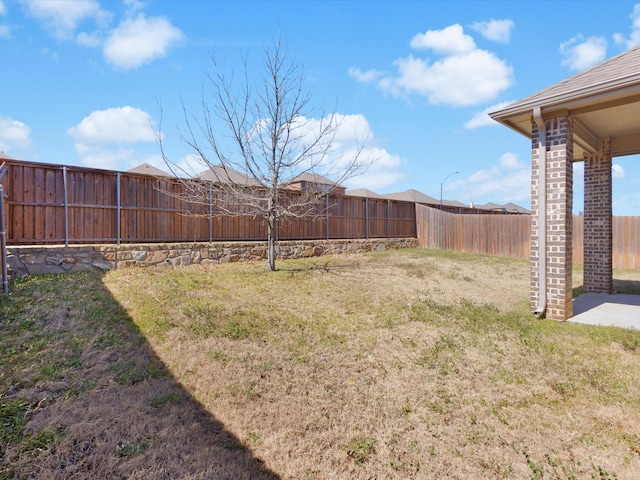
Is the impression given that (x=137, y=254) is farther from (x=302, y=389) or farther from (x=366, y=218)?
(x=366, y=218)

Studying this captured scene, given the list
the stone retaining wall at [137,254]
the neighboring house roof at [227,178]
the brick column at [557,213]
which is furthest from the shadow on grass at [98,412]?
the brick column at [557,213]

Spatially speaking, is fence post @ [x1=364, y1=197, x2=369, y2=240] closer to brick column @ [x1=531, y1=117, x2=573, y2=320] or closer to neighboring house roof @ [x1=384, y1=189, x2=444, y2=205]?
brick column @ [x1=531, y1=117, x2=573, y2=320]

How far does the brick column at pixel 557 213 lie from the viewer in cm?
551

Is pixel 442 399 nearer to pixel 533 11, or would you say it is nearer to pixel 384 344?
pixel 384 344

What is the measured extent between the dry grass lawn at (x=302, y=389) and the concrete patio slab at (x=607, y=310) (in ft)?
1.50

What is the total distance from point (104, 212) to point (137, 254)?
126 centimetres

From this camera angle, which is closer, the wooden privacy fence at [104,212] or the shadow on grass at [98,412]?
→ the shadow on grass at [98,412]

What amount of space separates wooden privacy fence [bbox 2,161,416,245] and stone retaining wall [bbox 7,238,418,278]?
434mm

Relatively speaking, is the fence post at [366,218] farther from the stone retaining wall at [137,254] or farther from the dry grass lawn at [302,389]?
the dry grass lawn at [302,389]

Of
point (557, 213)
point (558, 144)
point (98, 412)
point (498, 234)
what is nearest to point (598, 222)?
point (557, 213)

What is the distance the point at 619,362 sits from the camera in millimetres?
4195

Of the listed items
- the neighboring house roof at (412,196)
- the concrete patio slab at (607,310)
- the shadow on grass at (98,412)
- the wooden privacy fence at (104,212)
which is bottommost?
the shadow on grass at (98,412)

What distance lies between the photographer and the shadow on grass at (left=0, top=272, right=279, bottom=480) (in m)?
2.51

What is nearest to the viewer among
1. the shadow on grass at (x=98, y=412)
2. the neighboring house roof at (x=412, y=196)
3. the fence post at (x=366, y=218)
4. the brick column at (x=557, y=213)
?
the shadow on grass at (x=98, y=412)
